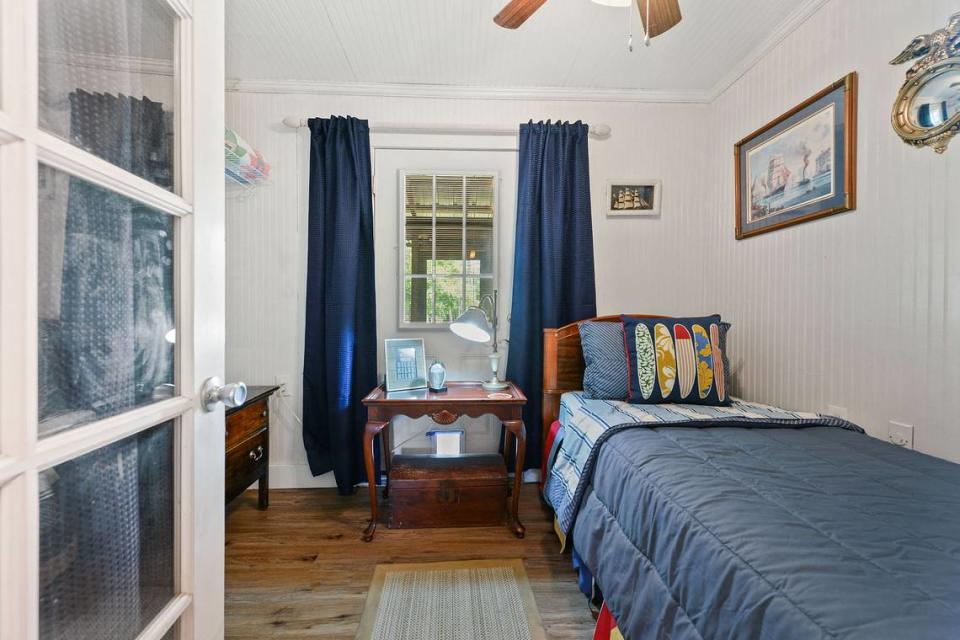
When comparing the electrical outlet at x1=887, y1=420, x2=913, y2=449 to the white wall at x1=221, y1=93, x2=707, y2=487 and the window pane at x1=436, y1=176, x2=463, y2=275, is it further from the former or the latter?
the window pane at x1=436, y1=176, x2=463, y2=275

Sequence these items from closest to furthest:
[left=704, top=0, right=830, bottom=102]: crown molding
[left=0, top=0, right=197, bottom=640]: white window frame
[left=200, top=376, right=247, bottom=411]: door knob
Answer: [left=0, top=0, right=197, bottom=640]: white window frame → [left=200, top=376, right=247, bottom=411]: door knob → [left=704, top=0, right=830, bottom=102]: crown molding

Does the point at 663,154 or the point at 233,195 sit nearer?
the point at 233,195

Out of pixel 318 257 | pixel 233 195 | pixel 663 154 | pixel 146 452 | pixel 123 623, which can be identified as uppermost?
pixel 663 154

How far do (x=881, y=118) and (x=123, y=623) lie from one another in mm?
2578

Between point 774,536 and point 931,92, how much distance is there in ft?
5.27

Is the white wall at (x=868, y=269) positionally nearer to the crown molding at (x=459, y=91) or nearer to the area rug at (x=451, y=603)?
the crown molding at (x=459, y=91)

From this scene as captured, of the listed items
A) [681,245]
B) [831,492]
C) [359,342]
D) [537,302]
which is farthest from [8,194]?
[681,245]

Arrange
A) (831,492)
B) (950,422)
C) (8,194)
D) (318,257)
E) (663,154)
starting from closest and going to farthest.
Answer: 1. (8,194)
2. (831,492)
3. (950,422)
4. (318,257)
5. (663,154)

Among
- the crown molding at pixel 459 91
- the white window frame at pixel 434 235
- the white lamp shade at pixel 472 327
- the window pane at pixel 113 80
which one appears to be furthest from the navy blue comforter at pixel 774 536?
the crown molding at pixel 459 91

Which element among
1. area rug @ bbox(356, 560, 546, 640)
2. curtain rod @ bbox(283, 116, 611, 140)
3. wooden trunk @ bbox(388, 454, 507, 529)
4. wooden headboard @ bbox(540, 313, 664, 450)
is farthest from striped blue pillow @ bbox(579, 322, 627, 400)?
curtain rod @ bbox(283, 116, 611, 140)

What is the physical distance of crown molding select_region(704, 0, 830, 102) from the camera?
5.90ft

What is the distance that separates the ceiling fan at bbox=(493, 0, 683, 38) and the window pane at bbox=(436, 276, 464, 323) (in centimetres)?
137

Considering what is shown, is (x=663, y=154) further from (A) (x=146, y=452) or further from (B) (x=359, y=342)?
(A) (x=146, y=452)

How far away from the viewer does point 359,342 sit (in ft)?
7.93
